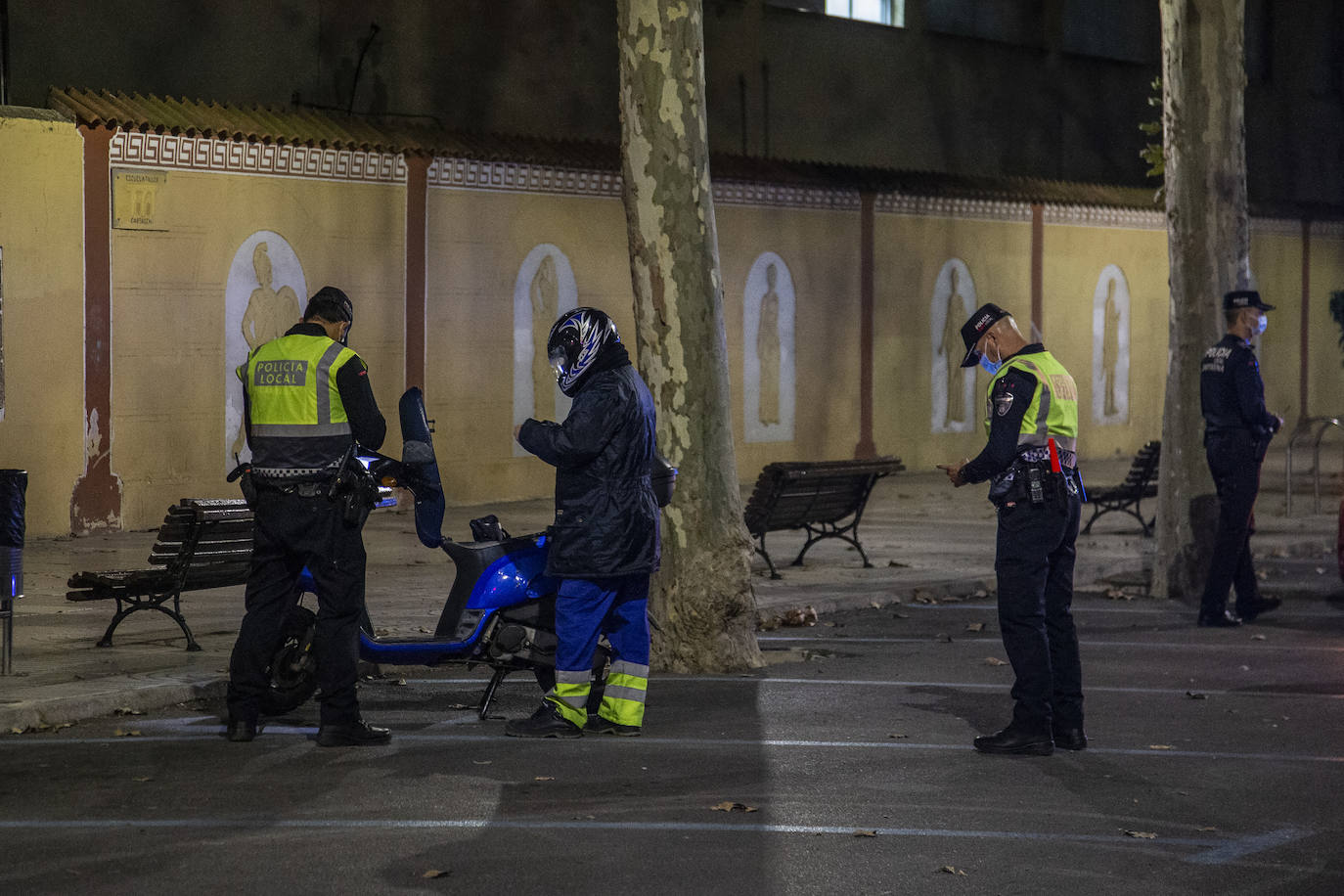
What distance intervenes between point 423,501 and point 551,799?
74.3 inches

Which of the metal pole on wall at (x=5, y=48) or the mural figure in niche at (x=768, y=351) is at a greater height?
the metal pole on wall at (x=5, y=48)

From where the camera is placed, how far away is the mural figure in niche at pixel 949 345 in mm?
24922

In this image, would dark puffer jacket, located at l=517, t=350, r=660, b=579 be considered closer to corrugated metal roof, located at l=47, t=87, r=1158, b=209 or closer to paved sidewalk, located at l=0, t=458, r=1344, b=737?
paved sidewalk, located at l=0, t=458, r=1344, b=737

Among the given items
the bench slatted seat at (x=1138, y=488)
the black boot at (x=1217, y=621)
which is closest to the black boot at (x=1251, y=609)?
the black boot at (x=1217, y=621)

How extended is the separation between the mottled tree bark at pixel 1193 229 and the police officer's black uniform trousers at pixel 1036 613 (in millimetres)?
5695

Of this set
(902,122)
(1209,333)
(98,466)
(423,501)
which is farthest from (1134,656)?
(902,122)

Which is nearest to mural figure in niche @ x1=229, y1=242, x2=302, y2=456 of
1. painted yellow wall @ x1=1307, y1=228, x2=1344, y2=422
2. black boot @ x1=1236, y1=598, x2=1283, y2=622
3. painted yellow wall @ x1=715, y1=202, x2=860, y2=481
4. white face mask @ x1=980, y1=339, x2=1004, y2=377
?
painted yellow wall @ x1=715, y1=202, x2=860, y2=481

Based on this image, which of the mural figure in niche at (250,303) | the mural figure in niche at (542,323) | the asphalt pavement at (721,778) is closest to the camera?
the asphalt pavement at (721,778)

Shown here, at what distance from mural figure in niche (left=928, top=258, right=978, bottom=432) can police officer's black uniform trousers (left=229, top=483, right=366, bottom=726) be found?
1736cm

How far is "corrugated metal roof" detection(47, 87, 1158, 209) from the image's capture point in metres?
16.4

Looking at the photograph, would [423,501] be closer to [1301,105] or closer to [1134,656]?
[1134,656]

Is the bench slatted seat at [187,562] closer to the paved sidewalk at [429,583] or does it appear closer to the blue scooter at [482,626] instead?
the paved sidewalk at [429,583]

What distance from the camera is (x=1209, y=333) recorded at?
13766 millimetres

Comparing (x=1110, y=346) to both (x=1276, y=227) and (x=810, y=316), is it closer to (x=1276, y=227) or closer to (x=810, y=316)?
(x=1276, y=227)
